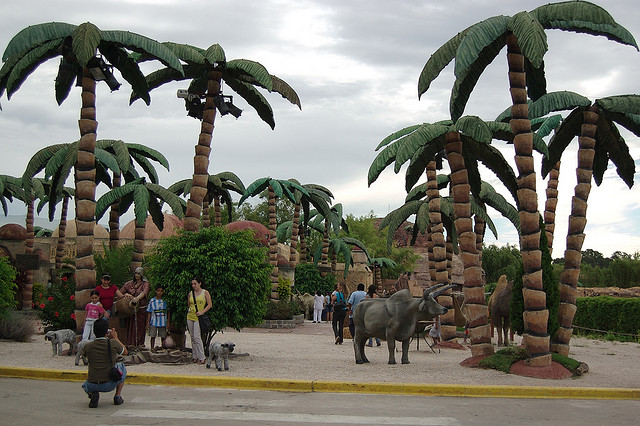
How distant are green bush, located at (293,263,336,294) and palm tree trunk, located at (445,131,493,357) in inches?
1002

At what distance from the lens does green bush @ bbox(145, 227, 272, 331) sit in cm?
1415

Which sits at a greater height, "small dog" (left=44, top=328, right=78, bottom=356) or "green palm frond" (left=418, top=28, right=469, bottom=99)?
"green palm frond" (left=418, top=28, right=469, bottom=99)

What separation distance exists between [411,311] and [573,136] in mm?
5530

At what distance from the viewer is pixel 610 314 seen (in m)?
26.7

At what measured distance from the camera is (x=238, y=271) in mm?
14438

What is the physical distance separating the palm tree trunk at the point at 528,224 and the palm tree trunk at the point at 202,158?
8.25 metres

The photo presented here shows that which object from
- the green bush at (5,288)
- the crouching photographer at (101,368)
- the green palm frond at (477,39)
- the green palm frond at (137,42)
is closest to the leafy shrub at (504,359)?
the green palm frond at (477,39)

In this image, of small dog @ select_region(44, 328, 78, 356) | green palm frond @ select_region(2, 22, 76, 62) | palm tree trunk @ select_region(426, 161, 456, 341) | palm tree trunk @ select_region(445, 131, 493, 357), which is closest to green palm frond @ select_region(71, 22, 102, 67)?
green palm frond @ select_region(2, 22, 76, 62)

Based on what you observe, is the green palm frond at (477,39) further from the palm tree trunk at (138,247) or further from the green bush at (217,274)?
the palm tree trunk at (138,247)

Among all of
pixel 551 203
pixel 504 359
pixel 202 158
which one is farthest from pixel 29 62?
pixel 551 203

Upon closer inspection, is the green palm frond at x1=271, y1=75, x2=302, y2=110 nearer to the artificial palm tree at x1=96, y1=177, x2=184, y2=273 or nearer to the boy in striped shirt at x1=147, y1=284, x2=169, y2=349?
the artificial palm tree at x1=96, y1=177, x2=184, y2=273

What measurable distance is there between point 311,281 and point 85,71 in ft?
86.4

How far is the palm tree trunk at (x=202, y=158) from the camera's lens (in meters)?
17.4

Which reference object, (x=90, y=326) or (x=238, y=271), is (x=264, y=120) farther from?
(x=90, y=326)
